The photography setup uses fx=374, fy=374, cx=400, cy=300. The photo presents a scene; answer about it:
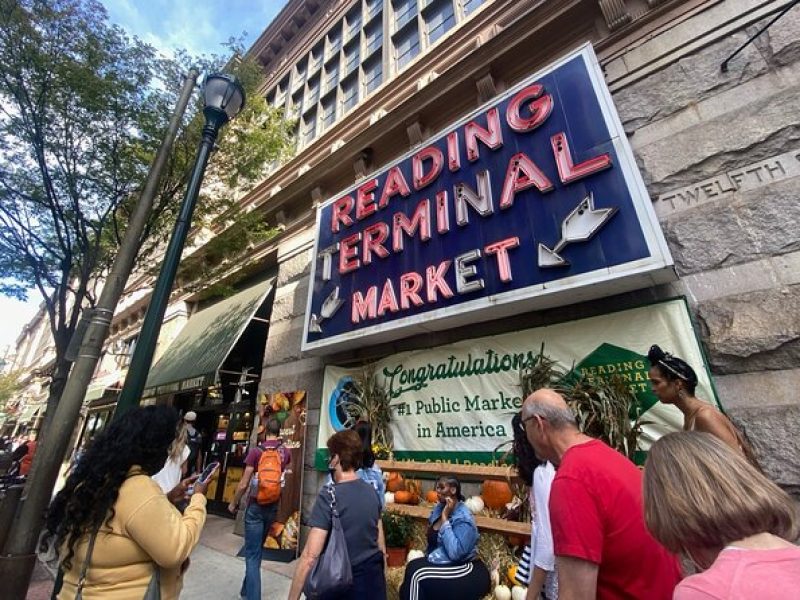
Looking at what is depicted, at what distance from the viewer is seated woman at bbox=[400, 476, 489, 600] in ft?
8.75

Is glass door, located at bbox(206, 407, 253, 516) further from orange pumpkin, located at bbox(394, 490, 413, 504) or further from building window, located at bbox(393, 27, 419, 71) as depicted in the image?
building window, located at bbox(393, 27, 419, 71)

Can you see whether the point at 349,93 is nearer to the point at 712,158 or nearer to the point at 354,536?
the point at 712,158

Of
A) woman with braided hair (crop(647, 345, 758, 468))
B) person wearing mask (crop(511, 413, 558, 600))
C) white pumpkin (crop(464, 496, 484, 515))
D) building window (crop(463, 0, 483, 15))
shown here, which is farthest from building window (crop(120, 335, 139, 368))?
woman with braided hair (crop(647, 345, 758, 468))

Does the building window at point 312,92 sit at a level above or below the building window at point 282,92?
below

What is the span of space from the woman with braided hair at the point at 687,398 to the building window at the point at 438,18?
1013 cm

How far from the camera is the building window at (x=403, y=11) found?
10.9 meters

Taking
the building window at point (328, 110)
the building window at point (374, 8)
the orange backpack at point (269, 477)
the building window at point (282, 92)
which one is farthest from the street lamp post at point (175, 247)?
the building window at point (282, 92)

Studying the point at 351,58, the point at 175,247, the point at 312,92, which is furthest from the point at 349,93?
the point at 175,247

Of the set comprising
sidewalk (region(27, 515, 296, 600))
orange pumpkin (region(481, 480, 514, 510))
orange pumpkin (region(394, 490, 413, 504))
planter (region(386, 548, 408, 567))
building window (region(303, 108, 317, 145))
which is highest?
building window (region(303, 108, 317, 145))

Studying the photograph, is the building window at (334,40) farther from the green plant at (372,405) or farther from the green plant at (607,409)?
the green plant at (607,409)

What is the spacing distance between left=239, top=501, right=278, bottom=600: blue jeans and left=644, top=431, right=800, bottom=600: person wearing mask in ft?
13.6

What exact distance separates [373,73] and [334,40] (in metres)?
3.78

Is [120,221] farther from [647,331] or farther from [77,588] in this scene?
[647,331]

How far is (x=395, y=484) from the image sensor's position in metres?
5.04
